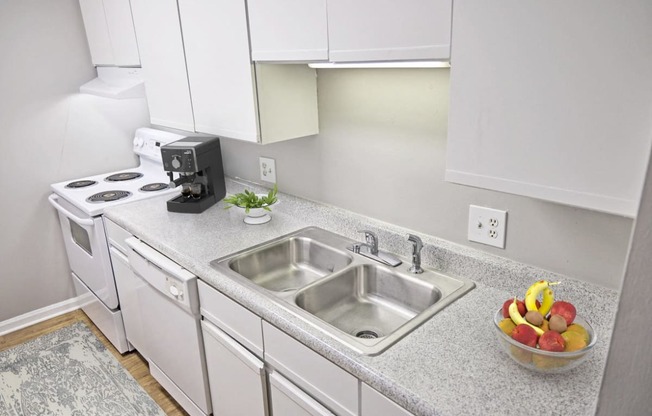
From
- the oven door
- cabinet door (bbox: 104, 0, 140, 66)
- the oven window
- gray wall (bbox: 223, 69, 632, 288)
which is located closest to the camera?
gray wall (bbox: 223, 69, 632, 288)

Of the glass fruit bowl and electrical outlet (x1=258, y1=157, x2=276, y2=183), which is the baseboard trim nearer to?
electrical outlet (x1=258, y1=157, x2=276, y2=183)

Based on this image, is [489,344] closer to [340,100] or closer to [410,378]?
[410,378]

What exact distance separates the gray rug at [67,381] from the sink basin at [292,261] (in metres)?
0.96

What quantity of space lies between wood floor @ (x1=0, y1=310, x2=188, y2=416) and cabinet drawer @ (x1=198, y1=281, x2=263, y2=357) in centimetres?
82

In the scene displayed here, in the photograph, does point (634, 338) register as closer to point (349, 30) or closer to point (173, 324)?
point (349, 30)

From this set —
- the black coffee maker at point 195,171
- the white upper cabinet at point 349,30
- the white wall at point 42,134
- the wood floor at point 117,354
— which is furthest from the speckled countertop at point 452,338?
the white wall at point 42,134

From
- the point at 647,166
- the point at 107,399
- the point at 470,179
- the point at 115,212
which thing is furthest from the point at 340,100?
the point at 107,399

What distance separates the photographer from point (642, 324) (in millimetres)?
Answer: 500

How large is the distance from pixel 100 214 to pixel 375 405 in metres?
1.75

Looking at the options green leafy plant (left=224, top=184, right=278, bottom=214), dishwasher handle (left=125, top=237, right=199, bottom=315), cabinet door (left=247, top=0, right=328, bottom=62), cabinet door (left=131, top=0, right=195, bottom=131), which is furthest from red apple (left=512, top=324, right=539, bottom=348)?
cabinet door (left=131, top=0, right=195, bottom=131)

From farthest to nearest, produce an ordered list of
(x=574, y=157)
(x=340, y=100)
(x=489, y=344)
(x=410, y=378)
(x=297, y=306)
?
1. (x=340, y=100)
2. (x=297, y=306)
3. (x=489, y=344)
4. (x=410, y=378)
5. (x=574, y=157)

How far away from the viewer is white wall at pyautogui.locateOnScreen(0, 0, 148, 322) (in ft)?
8.36

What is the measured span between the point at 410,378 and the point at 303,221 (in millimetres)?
1073

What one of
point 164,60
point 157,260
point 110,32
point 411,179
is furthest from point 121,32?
point 411,179
